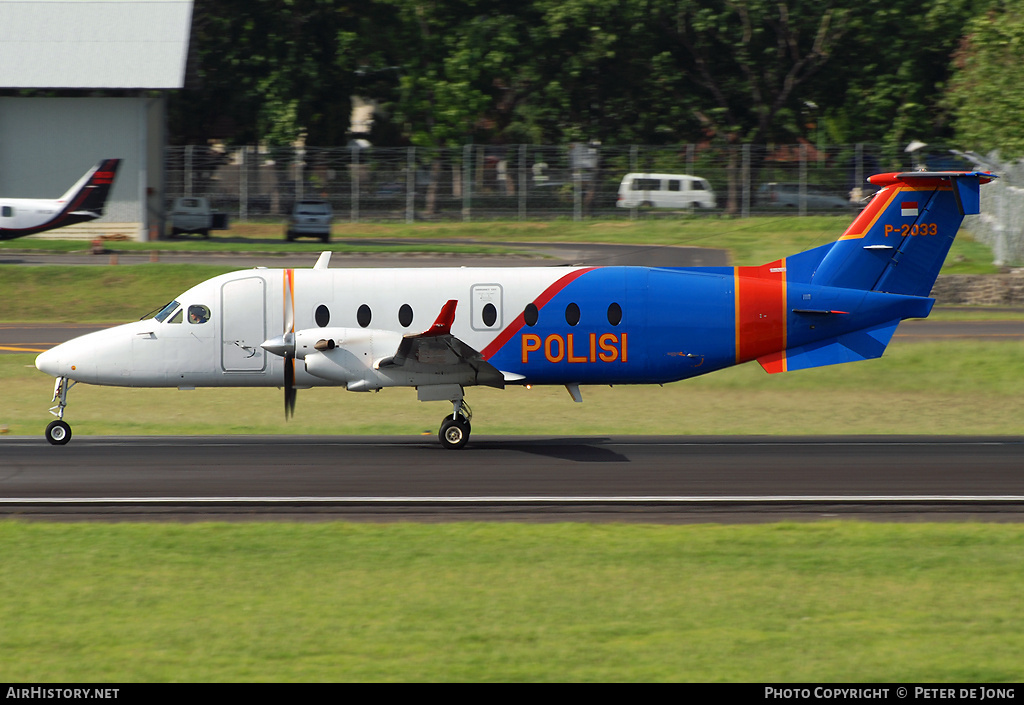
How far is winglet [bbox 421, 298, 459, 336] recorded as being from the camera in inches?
730

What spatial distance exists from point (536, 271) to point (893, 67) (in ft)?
168

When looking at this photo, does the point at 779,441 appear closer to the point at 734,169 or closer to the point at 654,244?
the point at 654,244

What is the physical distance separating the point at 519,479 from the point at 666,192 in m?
44.2

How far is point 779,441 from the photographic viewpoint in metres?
21.8

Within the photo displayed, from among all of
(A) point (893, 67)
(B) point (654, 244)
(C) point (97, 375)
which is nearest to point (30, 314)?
(C) point (97, 375)

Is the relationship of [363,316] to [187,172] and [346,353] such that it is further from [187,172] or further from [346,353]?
[187,172]

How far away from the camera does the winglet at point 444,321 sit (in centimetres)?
1855

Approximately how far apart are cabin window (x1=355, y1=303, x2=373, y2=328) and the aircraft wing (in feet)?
2.79

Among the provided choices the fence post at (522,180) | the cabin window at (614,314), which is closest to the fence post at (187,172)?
the fence post at (522,180)

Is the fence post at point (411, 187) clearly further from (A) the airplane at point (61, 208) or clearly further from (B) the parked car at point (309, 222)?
(A) the airplane at point (61, 208)

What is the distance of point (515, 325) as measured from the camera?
20.3 meters

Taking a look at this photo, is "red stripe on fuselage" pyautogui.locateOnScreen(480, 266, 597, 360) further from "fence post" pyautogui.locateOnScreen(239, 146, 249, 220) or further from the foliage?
the foliage

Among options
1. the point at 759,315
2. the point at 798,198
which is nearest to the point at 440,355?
the point at 759,315

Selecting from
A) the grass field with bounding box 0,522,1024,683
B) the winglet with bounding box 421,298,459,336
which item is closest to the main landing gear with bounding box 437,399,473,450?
the winglet with bounding box 421,298,459,336
